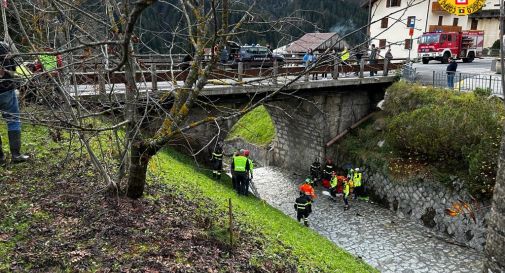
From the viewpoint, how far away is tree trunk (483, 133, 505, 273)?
6965 millimetres

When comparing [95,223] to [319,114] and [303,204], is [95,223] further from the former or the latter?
[319,114]

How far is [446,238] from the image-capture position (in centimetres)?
1411

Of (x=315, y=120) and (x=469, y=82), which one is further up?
(x=469, y=82)

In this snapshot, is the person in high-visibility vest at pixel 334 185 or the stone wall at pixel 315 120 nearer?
the person in high-visibility vest at pixel 334 185

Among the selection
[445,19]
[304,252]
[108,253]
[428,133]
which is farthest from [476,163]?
[445,19]

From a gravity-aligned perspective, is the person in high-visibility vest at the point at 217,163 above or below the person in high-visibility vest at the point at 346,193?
above

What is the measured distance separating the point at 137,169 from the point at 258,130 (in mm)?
21325

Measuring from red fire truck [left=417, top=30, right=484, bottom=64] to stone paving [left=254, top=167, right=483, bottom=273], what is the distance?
74.3 ft

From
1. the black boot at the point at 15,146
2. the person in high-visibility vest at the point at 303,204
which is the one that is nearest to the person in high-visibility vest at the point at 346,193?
the person in high-visibility vest at the point at 303,204

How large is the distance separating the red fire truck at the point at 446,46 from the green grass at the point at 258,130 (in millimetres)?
15867

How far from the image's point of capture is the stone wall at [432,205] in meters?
13.3

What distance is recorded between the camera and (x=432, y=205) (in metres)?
15.0

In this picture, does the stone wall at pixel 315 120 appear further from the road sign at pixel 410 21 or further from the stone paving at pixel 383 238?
the road sign at pixel 410 21

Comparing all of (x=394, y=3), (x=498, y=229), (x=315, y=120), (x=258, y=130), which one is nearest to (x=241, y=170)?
(x=315, y=120)
